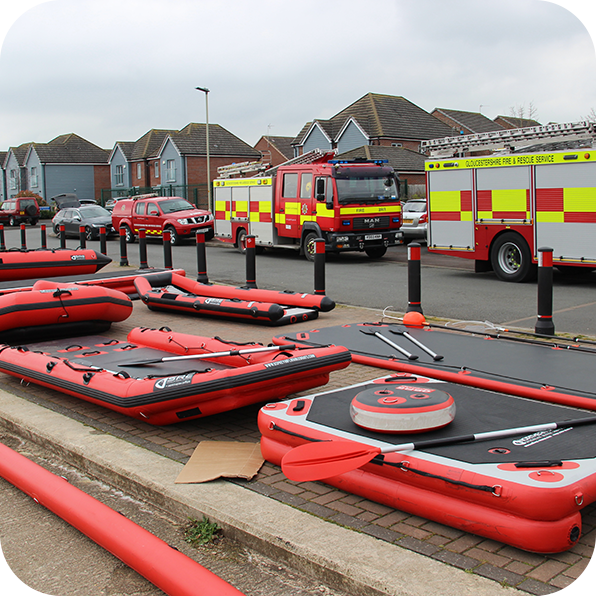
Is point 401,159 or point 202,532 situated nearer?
point 202,532

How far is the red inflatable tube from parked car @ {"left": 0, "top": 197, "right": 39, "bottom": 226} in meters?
41.2

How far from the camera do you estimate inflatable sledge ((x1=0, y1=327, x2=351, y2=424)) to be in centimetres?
436

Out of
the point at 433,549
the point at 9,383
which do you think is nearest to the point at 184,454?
the point at 433,549

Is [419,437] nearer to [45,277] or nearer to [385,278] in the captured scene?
[45,277]

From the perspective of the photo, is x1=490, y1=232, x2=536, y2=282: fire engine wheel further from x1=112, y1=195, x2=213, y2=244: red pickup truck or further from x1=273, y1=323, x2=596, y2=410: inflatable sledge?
x1=112, y1=195, x2=213, y2=244: red pickup truck

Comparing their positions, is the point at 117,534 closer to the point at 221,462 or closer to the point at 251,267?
the point at 221,462

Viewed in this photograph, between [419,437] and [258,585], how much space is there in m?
1.17

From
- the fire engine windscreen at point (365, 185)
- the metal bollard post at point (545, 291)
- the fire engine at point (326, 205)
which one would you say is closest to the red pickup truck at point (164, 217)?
the fire engine at point (326, 205)

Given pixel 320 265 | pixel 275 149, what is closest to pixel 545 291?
pixel 320 265

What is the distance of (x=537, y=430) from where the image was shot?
12.0ft

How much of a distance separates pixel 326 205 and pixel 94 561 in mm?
13886

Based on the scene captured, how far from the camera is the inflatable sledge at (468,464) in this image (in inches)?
113

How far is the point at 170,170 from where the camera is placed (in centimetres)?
5600

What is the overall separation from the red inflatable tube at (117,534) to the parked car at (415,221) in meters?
18.5
